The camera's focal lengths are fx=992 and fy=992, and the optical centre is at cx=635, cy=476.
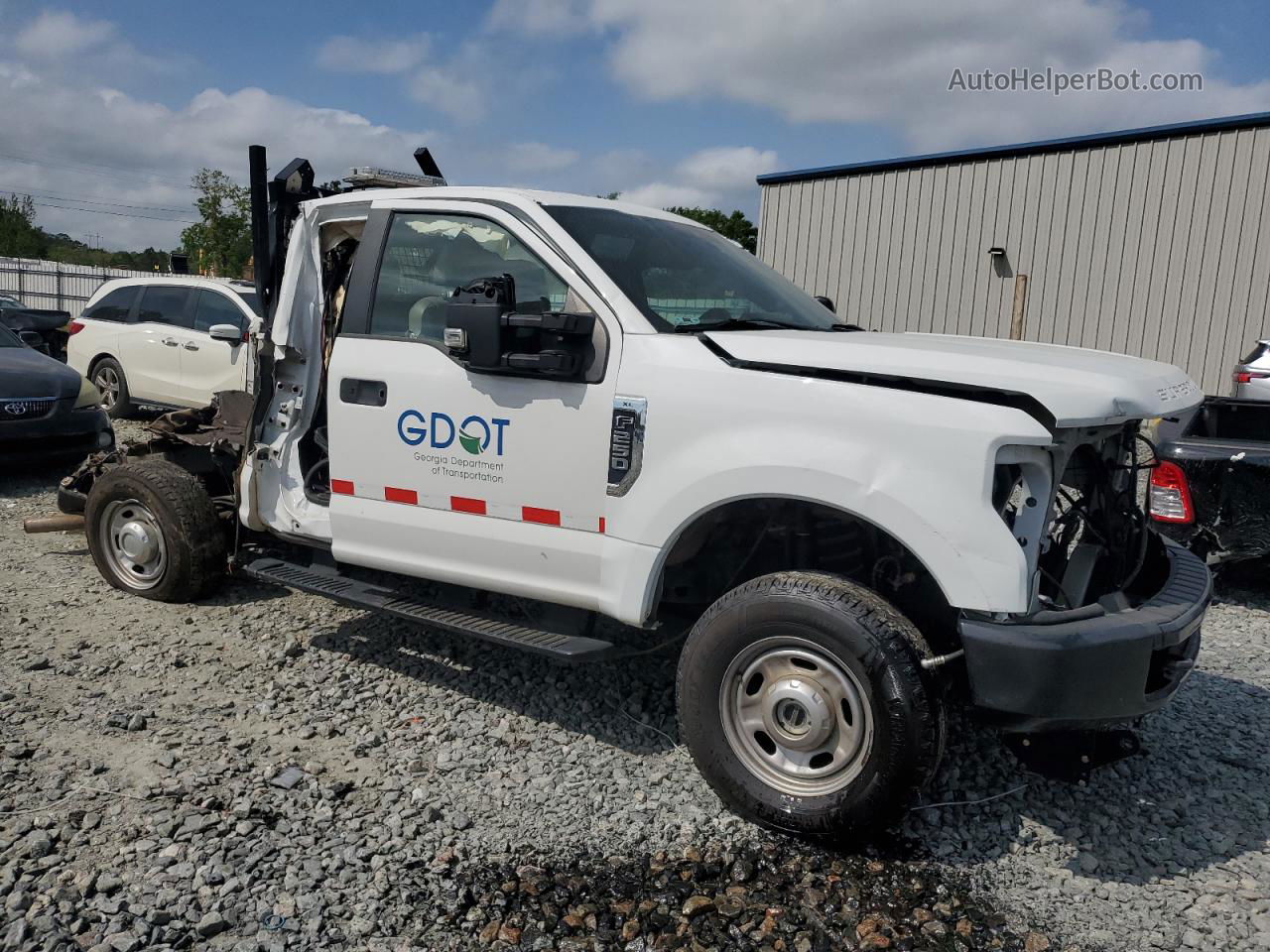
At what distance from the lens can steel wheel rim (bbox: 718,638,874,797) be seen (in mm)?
3148

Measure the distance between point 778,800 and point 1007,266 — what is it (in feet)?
42.3

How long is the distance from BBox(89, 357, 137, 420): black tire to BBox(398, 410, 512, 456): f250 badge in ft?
30.5

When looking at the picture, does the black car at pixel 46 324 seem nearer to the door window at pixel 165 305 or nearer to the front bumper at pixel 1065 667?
the door window at pixel 165 305

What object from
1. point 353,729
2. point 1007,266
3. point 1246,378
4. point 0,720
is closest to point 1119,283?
point 1007,266

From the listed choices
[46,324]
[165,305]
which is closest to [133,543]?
[165,305]

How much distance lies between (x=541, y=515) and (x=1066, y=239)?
1234cm

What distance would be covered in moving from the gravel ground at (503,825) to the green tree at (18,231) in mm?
53083

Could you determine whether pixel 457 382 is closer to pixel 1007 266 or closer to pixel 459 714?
pixel 459 714

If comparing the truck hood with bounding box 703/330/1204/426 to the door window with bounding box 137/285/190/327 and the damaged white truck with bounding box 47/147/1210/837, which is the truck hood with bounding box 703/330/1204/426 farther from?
the door window with bounding box 137/285/190/327

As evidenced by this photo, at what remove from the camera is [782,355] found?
131 inches

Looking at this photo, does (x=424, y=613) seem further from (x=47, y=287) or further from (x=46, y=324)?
(x=47, y=287)

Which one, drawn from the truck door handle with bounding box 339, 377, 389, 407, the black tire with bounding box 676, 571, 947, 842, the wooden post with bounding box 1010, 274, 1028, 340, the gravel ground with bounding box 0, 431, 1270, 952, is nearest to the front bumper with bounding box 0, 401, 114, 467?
the gravel ground with bounding box 0, 431, 1270, 952

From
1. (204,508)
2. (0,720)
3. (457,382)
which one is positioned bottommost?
(0,720)

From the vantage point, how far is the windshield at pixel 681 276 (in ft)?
12.5
